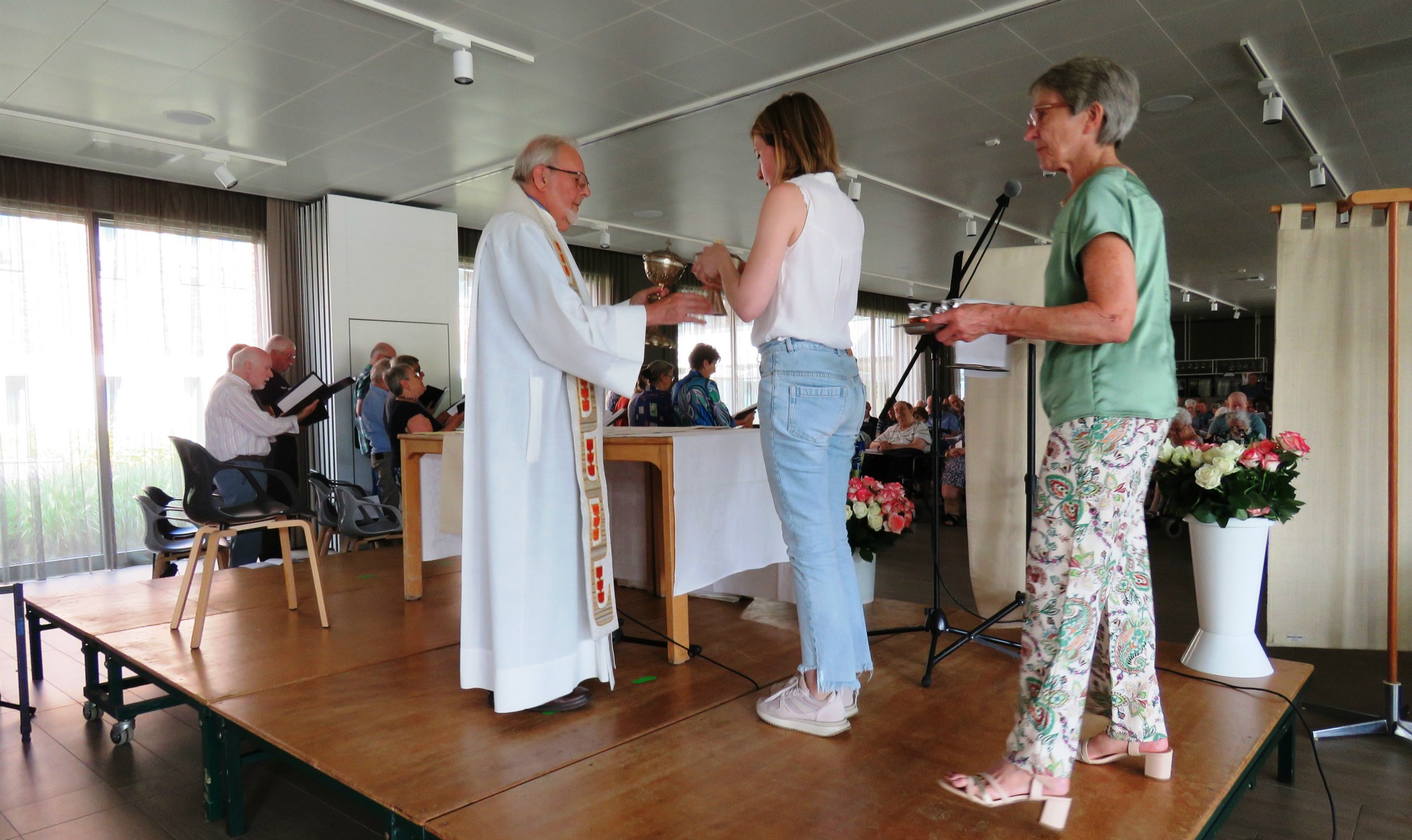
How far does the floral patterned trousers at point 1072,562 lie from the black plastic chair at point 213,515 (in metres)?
2.40

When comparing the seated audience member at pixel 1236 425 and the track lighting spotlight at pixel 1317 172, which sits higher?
the track lighting spotlight at pixel 1317 172

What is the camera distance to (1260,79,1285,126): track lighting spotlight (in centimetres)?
476

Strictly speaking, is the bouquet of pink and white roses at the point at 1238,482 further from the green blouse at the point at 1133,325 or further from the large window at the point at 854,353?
the large window at the point at 854,353

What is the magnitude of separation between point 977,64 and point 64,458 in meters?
6.86

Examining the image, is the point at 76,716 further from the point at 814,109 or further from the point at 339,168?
the point at 339,168

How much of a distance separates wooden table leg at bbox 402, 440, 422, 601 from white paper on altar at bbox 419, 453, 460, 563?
0.06 feet

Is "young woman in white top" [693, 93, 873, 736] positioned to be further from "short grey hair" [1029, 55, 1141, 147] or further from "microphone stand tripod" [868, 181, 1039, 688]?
"short grey hair" [1029, 55, 1141, 147]

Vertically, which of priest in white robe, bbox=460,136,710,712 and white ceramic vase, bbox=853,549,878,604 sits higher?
priest in white robe, bbox=460,136,710,712

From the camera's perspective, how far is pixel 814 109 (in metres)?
2.05

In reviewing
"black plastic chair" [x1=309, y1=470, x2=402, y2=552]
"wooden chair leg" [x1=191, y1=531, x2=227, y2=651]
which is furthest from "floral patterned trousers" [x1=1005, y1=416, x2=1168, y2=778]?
"black plastic chair" [x1=309, y1=470, x2=402, y2=552]

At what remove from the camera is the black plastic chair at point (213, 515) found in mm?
2959

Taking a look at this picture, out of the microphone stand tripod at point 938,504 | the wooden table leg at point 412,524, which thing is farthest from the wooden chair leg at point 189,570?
the microphone stand tripod at point 938,504

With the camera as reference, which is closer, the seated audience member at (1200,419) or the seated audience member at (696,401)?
the seated audience member at (696,401)

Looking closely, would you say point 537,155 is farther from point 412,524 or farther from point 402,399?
point 402,399
